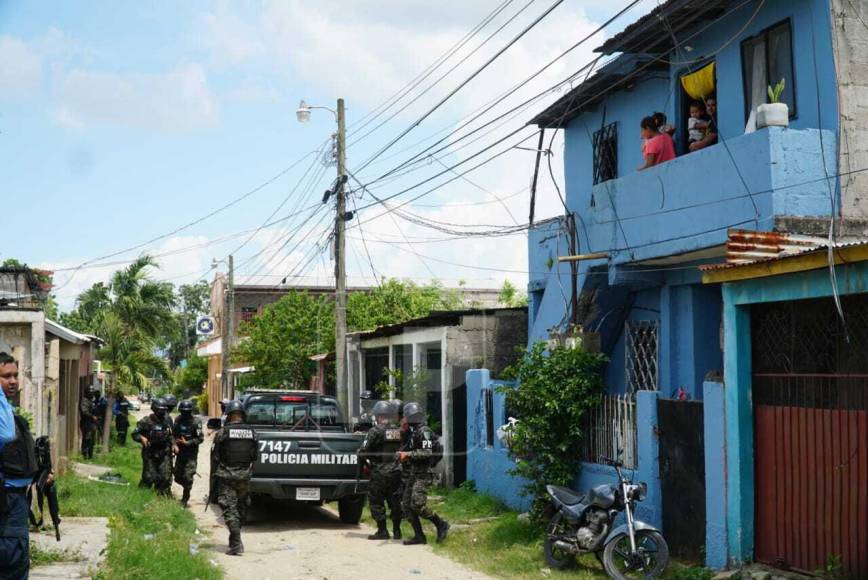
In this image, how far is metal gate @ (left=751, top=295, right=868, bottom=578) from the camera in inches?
315

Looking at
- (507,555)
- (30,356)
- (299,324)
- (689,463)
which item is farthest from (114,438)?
(689,463)

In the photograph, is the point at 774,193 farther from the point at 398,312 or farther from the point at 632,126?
the point at 398,312

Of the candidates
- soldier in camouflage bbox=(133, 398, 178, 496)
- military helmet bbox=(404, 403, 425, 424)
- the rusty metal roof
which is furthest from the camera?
soldier in camouflage bbox=(133, 398, 178, 496)

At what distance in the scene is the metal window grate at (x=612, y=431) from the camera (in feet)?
37.0

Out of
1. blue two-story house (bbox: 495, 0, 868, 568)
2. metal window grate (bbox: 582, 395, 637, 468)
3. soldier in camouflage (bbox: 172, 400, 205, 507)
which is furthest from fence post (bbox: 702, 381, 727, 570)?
soldier in camouflage (bbox: 172, 400, 205, 507)

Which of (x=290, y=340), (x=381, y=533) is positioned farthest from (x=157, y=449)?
(x=290, y=340)

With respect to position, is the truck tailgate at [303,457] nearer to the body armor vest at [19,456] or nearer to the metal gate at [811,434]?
the metal gate at [811,434]

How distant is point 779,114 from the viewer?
35.4ft

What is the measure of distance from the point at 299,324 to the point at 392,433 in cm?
1875

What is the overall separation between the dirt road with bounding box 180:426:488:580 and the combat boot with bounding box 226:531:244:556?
0.27ft

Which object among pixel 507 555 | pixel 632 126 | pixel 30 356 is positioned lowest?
pixel 507 555

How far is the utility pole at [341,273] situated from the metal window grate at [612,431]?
898 centimetres

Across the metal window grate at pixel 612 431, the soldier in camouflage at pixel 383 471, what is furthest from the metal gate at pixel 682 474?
the soldier in camouflage at pixel 383 471

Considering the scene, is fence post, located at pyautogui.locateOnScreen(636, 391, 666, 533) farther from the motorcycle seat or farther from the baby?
the baby
